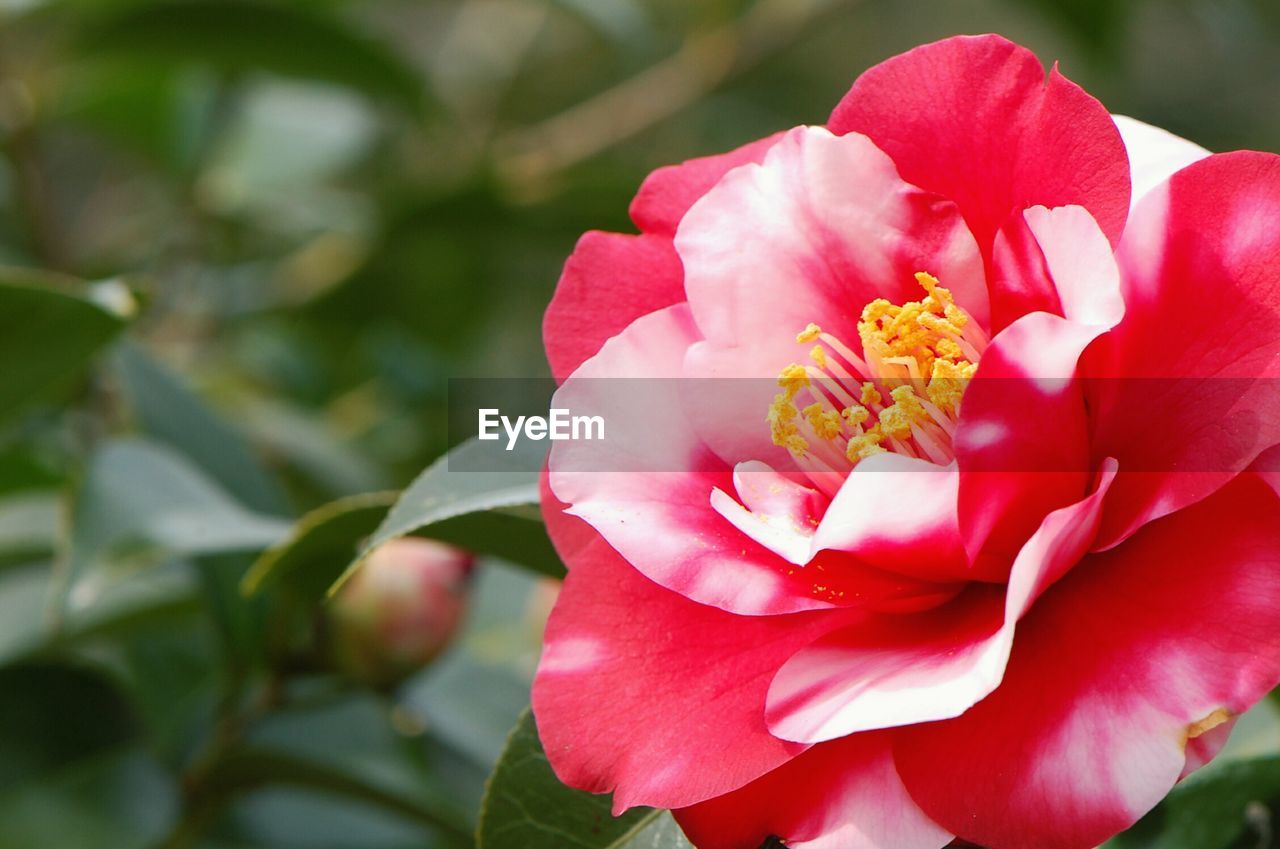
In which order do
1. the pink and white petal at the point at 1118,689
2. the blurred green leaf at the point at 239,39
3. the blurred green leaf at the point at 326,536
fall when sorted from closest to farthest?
1. the pink and white petal at the point at 1118,689
2. the blurred green leaf at the point at 326,536
3. the blurred green leaf at the point at 239,39

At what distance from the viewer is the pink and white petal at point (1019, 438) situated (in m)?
0.46

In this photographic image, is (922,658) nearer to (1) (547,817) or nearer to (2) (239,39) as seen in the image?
(1) (547,817)

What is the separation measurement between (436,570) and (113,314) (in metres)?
0.26

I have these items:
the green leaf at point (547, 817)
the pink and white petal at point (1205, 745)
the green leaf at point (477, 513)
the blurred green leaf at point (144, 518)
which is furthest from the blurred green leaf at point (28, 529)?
the pink and white petal at point (1205, 745)

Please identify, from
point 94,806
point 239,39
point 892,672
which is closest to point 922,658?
point 892,672

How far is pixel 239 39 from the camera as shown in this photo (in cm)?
147

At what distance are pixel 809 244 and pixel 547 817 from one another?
0.25 metres

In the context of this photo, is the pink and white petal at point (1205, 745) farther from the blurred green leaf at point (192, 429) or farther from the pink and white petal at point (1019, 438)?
the blurred green leaf at point (192, 429)

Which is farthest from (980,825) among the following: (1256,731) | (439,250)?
(439,250)

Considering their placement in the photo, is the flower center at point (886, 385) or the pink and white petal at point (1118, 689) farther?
the flower center at point (886, 385)

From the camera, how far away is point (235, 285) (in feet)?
6.20

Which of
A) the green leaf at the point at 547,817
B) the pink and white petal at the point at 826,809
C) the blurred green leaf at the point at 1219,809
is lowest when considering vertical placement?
the blurred green leaf at the point at 1219,809

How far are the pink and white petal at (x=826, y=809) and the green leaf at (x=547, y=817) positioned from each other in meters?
0.06

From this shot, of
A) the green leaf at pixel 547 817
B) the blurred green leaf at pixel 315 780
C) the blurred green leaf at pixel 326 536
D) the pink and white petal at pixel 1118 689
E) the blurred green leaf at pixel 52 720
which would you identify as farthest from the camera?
the blurred green leaf at pixel 52 720
